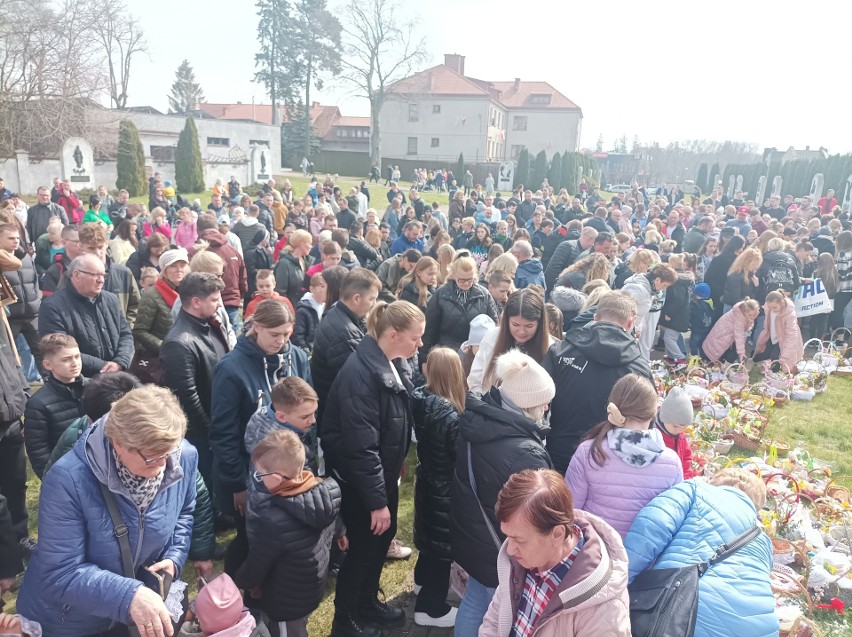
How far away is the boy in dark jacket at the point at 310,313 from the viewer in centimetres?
521

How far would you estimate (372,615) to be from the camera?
3480mm

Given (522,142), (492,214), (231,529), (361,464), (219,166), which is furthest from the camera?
(522,142)

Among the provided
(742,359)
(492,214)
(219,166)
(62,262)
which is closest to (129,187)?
(219,166)

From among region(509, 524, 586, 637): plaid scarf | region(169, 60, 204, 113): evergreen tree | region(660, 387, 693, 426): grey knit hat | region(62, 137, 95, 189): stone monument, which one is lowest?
region(509, 524, 586, 637): plaid scarf

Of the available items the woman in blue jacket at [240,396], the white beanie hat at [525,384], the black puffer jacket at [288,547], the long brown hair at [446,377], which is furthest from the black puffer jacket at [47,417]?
the white beanie hat at [525,384]

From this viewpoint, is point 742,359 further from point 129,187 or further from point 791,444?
point 129,187

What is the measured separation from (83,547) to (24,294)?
4379 millimetres

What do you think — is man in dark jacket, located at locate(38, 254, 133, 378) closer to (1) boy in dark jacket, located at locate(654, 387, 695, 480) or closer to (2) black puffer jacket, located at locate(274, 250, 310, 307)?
(2) black puffer jacket, located at locate(274, 250, 310, 307)

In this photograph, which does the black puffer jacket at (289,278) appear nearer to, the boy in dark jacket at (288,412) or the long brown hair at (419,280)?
the long brown hair at (419,280)

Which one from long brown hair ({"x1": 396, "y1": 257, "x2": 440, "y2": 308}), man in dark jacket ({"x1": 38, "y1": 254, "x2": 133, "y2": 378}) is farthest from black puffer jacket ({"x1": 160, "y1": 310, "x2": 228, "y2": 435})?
long brown hair ({"x1": 396, "y1": 257, "x2": 440, "y2": 308})

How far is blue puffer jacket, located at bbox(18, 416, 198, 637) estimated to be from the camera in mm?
2150

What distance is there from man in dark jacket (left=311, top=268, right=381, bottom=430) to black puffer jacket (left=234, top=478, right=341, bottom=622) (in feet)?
4.45

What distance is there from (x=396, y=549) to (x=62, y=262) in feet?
15.7

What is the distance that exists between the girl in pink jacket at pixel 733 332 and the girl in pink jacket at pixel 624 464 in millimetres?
5722
